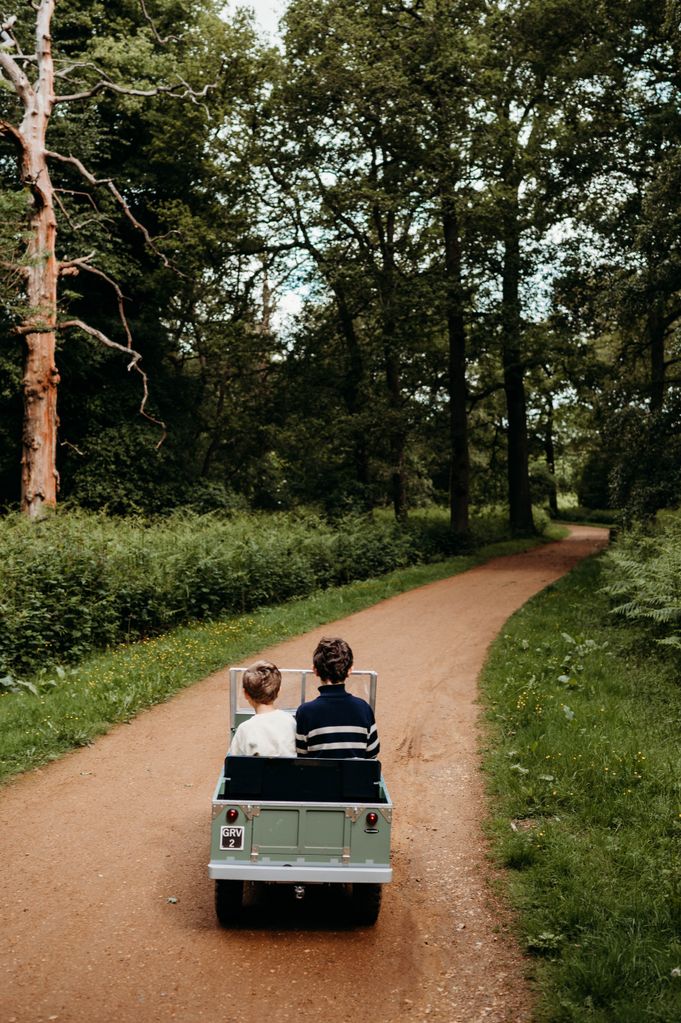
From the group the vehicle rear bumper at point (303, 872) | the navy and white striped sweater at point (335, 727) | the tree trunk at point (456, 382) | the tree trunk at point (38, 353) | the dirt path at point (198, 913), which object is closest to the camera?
the dirt path at point (198, 913)

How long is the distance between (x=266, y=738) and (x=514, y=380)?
2931 centimetres

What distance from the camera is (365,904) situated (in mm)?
5402

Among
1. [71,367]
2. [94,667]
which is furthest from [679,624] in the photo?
[71,367]

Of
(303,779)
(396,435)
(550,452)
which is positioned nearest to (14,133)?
(396,435)

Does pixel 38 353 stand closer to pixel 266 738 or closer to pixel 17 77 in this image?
pixel 17 77

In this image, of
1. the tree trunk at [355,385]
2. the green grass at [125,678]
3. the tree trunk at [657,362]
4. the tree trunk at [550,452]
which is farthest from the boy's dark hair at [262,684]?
the tree trunk at [550,452]

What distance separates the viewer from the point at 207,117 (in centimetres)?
2698

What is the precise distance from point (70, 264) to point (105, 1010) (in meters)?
18.4

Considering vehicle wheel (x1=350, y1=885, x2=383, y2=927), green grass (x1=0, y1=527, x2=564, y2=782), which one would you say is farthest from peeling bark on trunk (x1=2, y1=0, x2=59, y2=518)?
vehicle wheel (x1=350, y1=885, x2=383, y2=927)

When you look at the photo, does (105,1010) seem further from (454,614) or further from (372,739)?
(454,614)

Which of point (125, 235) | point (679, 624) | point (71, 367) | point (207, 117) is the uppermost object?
point (207, 117)

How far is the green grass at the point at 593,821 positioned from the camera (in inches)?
185

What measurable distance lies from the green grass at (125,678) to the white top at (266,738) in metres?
3.58

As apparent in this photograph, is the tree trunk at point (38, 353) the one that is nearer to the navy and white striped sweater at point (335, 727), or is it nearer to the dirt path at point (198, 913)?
the dirt path at point (198, 913)
